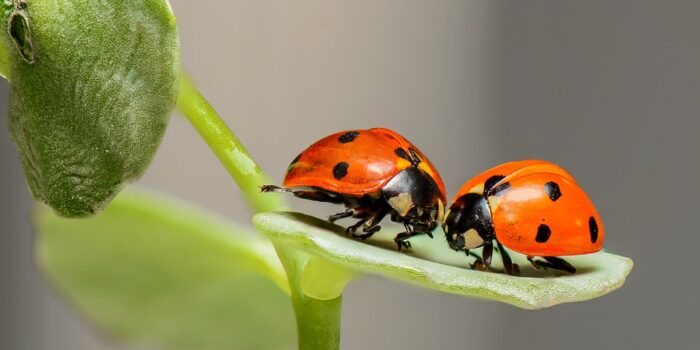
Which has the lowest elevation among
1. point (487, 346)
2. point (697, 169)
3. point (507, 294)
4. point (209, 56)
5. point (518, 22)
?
point (487, 346)

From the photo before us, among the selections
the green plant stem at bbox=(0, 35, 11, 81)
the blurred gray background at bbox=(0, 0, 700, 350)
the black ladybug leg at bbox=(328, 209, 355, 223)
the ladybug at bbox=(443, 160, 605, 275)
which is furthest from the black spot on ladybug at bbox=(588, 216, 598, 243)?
the blurred gray background at bbox=(0, 0, 700, 350)

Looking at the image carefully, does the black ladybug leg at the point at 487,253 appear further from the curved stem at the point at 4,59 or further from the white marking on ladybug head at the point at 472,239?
the curved stem at the point at 4,59

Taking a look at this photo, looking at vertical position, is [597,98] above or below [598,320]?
above

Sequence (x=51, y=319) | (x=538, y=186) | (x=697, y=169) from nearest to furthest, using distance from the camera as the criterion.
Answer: (x=538, y=186) → (x=697, y=169) → (x=51, y=319)

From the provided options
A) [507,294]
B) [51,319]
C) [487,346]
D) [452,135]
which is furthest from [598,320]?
[507,294]

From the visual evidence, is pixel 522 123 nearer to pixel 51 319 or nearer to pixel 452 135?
pixel 452 135

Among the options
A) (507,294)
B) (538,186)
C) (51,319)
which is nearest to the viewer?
(507,294)

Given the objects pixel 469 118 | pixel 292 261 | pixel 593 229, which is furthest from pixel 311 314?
pixel 469 118
